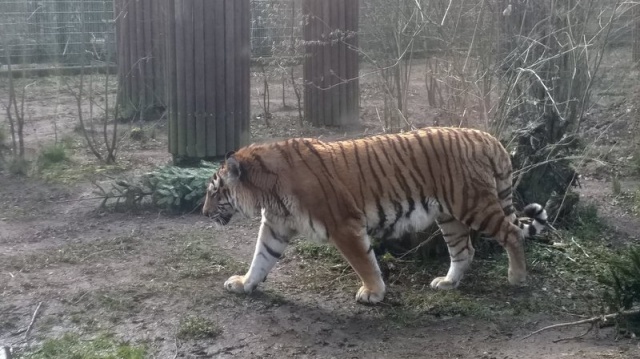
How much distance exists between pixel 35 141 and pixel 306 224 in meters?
6.09

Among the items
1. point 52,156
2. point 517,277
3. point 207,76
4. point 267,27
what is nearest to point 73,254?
point 207,76

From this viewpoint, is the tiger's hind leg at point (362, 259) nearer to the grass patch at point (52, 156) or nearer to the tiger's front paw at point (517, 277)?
the tiger's front paw at point (517, 277)

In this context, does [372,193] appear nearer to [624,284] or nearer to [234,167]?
[234,167]

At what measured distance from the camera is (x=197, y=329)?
18.3 feet

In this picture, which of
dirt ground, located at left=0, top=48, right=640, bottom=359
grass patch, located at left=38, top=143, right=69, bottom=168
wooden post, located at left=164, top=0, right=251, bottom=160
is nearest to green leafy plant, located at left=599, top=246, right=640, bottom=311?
dirt ground, located at left=0, top=48, right=640, bottom=359

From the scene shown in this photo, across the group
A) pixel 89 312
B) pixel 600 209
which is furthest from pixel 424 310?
pixel 600 209

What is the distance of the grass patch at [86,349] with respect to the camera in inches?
208

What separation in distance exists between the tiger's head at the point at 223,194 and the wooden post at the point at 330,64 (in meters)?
5.63

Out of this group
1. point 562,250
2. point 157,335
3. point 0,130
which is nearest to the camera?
point 157,335

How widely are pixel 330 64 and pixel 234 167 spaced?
6.19 metres

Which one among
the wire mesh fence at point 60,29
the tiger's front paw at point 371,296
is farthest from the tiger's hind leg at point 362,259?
the wire mesh fence at point 60,29

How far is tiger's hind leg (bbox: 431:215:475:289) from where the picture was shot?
249 inches

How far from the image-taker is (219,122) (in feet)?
30.6

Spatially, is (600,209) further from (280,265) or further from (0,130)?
(0,130)
